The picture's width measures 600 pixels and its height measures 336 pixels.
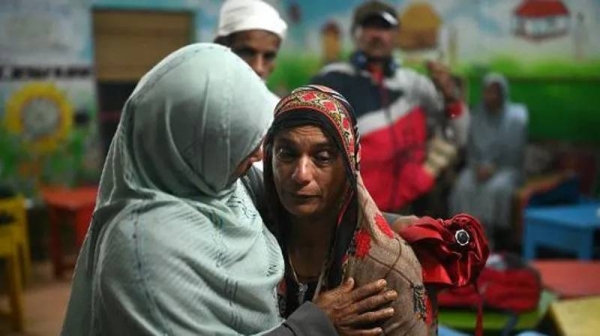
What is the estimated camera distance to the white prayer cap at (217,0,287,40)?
215cm

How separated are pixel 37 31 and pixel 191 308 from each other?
4559 millimetres

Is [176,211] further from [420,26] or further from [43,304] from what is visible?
[420,26]

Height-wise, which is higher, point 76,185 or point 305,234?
point 305,234

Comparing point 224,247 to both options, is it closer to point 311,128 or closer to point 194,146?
point 194,146

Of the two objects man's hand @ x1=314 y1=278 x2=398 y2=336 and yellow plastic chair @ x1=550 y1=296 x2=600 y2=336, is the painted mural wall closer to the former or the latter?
yellow plastic chair @ x1=550 y1=296 x2=600 y2=336

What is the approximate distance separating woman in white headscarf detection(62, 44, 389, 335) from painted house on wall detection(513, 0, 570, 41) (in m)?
5.02

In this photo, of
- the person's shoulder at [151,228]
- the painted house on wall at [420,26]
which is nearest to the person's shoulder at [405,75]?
the person's shoulder at [151,228]

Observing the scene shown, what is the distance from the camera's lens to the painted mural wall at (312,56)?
5020mm

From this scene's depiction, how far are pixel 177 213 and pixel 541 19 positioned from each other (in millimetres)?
5247

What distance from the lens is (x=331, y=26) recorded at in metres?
6.09

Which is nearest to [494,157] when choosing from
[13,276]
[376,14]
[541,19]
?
[541,19]

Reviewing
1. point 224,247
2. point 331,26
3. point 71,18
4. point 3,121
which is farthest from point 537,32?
point 224,247

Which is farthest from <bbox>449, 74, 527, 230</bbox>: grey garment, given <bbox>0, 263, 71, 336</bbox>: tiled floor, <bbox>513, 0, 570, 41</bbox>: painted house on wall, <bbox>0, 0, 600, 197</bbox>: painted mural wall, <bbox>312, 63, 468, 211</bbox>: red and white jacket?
<bbox>0, 263, 71, 336</bbox>: tiled floor

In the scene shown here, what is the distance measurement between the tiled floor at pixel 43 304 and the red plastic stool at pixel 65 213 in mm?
142
